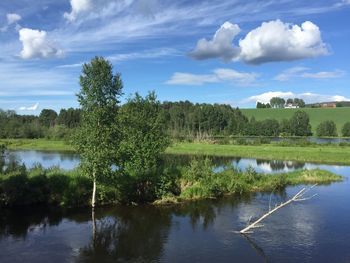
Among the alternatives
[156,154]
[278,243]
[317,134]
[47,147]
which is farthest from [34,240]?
[317,134]

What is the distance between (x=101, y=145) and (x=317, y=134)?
160 m

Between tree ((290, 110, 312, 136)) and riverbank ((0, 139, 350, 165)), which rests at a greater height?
tree ((290, 110, 312, 136))

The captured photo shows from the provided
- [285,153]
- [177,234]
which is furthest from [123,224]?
[285,153]

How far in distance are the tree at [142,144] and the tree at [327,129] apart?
483 ft

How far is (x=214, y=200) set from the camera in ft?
127

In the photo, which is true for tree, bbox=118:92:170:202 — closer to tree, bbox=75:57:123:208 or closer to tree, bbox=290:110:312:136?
tree, bbox=75:57:123:208

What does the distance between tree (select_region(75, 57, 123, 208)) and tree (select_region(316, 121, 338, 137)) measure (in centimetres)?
15773

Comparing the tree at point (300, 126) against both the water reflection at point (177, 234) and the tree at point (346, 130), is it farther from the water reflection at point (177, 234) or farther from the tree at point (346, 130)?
the water reflection at point (177, 234)

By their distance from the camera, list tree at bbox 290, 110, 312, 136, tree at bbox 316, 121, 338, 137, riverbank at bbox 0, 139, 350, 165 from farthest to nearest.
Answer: tree at bbox 290, 110, 312, 136
tree at bbox 316, 121, 338, 137
riverbank at bbox 0, 139, 350, 165

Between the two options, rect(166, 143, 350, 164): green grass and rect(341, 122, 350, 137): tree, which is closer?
rect(166, 143, 350, 164): green grass

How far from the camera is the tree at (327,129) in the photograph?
582 feet

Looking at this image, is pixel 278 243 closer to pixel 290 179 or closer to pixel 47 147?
pixel 290 179

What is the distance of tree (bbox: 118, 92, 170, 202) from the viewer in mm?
36750

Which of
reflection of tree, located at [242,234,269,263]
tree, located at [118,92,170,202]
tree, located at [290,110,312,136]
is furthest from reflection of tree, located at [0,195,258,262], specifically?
tree, located at [290,110,312,136]
